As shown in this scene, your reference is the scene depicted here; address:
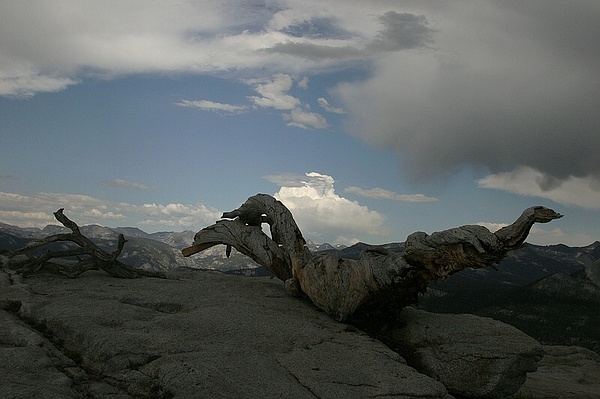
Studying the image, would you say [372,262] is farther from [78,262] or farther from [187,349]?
[78,262]

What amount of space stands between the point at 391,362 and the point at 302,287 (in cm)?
735

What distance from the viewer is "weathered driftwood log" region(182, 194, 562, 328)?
808 inches

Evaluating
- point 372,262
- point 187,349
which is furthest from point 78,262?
point 372,262

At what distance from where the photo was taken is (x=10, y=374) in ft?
51.0

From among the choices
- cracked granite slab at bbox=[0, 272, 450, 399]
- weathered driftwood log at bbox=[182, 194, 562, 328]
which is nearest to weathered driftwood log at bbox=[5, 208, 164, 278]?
cracked granite slab at bbox=[0, 272, 450, 399]

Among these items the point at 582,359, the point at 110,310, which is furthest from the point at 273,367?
the point at 582,359

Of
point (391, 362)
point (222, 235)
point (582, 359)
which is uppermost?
point (222, 235)

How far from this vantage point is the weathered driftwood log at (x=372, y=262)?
20516mm

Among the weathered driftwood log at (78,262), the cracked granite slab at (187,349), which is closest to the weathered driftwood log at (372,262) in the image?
the cracked granite slab at (187,349)

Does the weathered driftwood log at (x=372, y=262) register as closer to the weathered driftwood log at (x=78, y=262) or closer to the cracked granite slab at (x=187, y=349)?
the cracked granite slab at (x=187, y=349)

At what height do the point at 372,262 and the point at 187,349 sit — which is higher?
the point at 372,262

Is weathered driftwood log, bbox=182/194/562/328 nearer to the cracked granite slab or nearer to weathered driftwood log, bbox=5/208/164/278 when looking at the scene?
the cracked granite slab

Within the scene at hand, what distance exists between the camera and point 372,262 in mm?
23688

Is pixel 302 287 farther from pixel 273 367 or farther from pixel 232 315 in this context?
pixel 273 367
